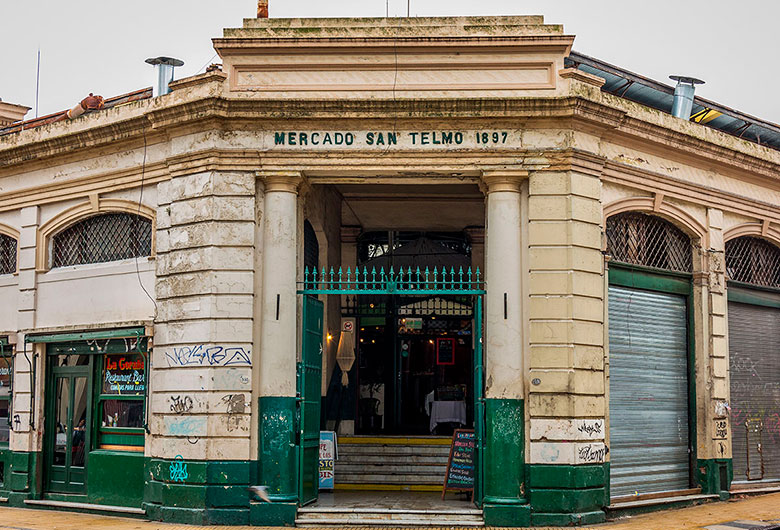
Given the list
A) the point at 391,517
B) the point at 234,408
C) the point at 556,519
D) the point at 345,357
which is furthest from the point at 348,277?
the point at 345,357

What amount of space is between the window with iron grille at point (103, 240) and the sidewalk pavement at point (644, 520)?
3.88 meters

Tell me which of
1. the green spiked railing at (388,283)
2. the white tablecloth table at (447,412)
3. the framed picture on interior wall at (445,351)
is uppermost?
the green spiked railing at (388,283)

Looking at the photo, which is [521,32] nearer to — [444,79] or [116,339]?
[444,79]

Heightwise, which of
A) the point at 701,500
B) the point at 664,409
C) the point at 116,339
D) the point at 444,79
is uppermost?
the point at 444,79

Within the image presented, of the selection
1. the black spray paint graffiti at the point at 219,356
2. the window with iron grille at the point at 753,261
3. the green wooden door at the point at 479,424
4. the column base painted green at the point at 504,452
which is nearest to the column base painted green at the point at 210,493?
the black spray paint graffiti at the point at 219,356

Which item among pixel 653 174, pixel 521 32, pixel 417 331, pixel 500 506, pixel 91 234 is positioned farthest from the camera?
pixel 417 331

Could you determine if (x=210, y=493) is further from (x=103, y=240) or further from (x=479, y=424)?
(x=103, y=240)

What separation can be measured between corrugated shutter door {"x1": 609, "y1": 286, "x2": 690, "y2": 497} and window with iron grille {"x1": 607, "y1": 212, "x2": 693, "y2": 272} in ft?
1.64

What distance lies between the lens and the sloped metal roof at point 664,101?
51.4 ft

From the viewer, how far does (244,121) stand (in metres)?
12.4

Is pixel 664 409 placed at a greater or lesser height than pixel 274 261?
lesser

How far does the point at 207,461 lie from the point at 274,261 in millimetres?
2777

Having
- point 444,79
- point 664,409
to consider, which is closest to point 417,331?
point 664,409

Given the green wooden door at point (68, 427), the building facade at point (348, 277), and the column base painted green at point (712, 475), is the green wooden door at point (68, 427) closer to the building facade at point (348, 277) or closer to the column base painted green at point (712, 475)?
the building facade at point (348, 277)
